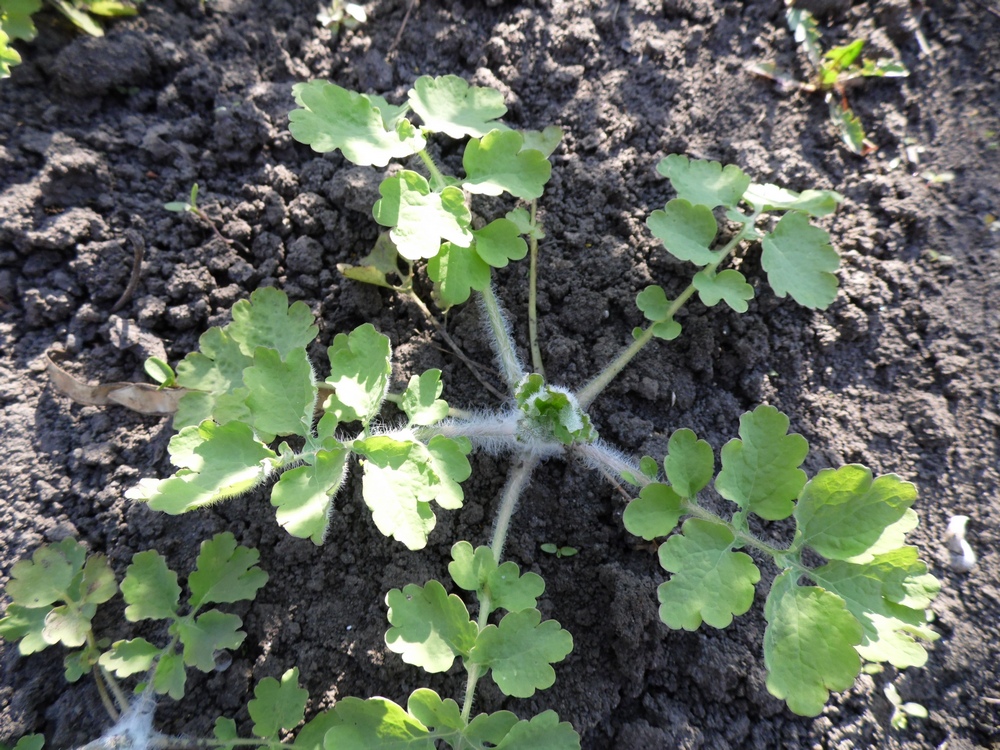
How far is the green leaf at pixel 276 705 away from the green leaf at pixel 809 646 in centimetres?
131

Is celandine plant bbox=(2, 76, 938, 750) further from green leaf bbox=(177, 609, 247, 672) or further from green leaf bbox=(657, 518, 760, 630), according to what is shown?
green leaf bbox=(177, 609, 247, 672)

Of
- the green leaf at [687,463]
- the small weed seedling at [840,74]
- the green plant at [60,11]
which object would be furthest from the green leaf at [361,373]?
the small weed seedling at [840,74]

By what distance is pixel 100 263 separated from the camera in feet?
7.73

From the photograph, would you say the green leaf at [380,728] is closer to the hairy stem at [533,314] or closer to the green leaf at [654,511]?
the green leaf at [654,511]

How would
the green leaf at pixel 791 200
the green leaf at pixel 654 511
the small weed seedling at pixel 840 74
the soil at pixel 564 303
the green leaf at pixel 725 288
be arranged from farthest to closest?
the small weed seedling at pixel 840 74 → the green leaf at pixel 791 200 → the green leaf at pixel 725 288 → the soil at pixel 564 303 → the green leaf at pixel 654 511

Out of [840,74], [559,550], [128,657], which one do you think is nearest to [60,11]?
[128,657]

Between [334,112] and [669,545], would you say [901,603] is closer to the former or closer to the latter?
[669,545]

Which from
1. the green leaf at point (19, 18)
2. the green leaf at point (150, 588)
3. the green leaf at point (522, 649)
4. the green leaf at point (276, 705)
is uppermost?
the green leaf at point (19, 18)

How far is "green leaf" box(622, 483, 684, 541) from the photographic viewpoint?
174 cm

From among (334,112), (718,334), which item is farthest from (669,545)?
(334,112)

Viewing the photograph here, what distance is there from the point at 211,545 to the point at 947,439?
2.63m

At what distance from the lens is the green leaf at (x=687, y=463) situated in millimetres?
1758

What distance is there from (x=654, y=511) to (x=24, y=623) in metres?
1.94

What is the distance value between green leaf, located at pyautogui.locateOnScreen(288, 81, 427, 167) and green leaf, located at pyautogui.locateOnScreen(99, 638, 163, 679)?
159 centimetres
